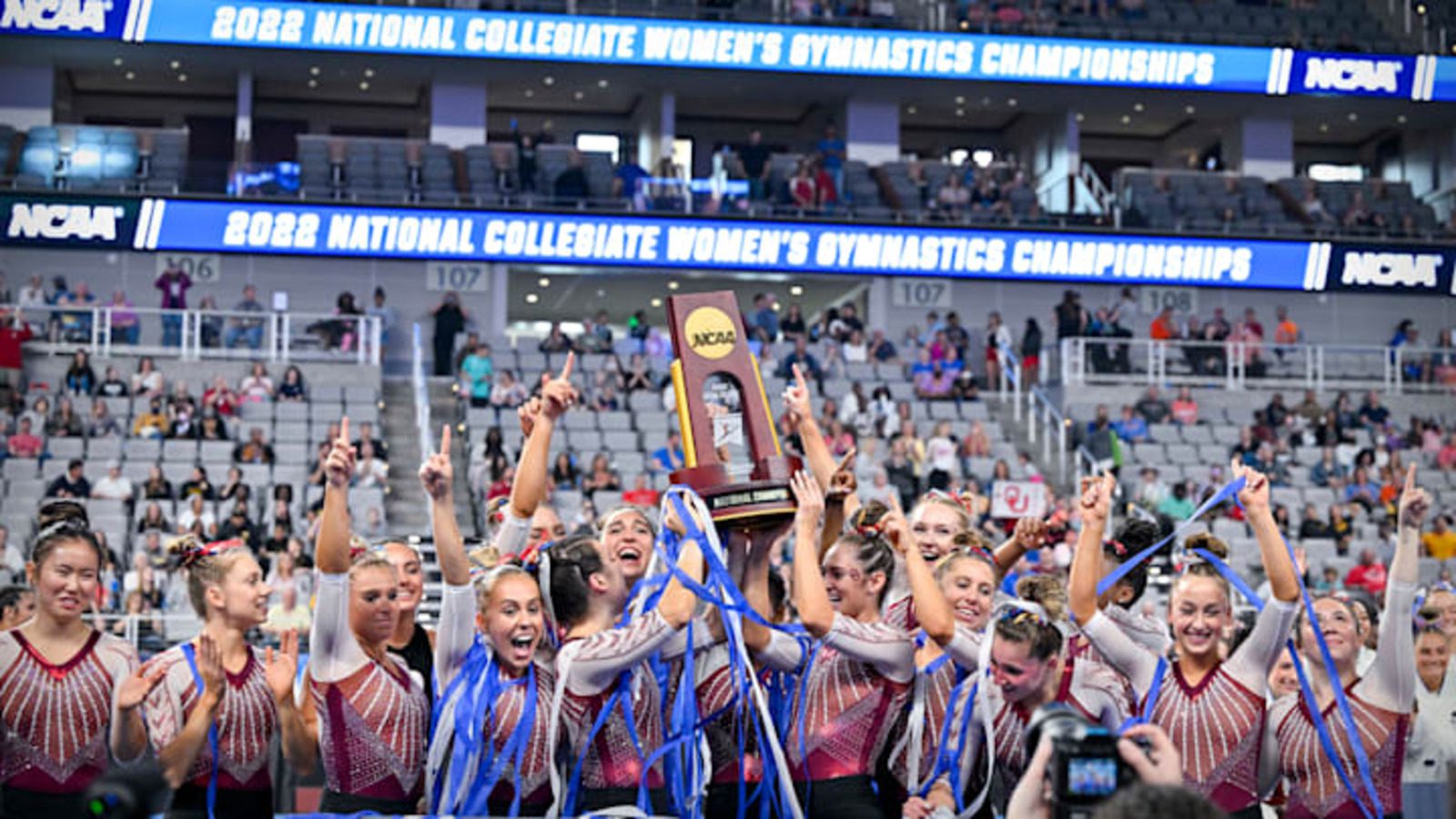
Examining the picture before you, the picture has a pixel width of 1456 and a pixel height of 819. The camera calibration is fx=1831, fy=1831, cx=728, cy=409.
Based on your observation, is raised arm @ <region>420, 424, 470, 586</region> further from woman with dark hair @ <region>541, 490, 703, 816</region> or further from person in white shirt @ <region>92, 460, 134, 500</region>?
person in white shirt @ <region>92, 460, 134, 500</region>

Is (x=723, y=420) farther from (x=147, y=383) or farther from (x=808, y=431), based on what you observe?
(x=147, y=383)

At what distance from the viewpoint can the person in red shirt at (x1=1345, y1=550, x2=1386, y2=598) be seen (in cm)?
1688

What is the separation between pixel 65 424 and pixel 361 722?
13702 mm

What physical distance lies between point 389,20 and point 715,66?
4.60 m

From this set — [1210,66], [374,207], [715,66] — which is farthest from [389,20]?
[1210,66]

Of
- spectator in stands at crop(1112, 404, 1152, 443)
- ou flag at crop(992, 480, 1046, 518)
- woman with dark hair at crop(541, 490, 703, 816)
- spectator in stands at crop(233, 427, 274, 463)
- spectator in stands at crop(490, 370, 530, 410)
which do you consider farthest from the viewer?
spectator in stands at crop(1112, 404, 1152, 443)

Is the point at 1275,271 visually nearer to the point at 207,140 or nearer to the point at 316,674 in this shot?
the point at 207,140

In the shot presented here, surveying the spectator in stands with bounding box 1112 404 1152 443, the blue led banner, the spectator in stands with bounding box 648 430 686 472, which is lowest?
the spectator in stands with bounding box 648 430 686 472

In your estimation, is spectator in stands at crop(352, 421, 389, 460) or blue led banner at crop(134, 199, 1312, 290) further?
blue led banner at crop(134, 199, 1312, 290)

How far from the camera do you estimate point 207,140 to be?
30.3 meters

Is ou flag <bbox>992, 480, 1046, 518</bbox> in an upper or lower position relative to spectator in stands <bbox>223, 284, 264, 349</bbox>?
lower

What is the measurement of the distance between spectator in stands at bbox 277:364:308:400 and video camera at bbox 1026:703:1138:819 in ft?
55.7

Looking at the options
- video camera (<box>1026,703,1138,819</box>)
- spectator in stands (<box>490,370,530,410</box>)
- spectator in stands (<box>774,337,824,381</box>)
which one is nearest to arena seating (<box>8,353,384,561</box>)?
spectator in stands (<box>490,370,530,410</box>)

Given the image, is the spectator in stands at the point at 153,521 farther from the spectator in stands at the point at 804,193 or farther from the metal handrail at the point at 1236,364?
the spectator in stands at the point at 804,193
